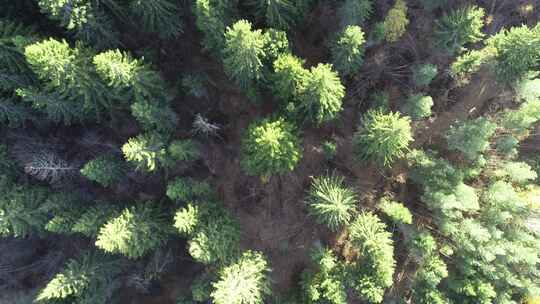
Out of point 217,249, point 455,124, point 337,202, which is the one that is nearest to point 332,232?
point 337,202

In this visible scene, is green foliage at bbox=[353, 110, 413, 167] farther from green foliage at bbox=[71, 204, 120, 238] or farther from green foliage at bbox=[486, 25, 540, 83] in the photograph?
green foliage at bbox=[71, 204, 120, 238]

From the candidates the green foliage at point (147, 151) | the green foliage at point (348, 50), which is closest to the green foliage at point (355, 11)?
the green foliage at point (348, 50)

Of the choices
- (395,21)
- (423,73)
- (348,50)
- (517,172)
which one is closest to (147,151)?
(348,50)

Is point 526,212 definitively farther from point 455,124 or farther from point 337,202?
point 337,202

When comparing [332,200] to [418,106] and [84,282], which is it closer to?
A: [418,106]

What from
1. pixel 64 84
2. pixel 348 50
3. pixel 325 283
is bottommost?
pixel 325 283

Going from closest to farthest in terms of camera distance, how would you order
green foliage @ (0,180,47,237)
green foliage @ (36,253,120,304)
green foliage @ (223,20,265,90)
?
green foliage @ (223,20,265,90) < green foliage @ (0,180,47,237) < green foliage @ (36,253,120,304)

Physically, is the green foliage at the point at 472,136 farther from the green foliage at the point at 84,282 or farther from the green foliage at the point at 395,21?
the green foliage at the point at 84,282

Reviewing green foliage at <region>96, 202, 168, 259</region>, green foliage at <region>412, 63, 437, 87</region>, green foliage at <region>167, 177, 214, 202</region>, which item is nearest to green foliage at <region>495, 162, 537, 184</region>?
green foliage at <region>412, 63, 437, 87</region>
